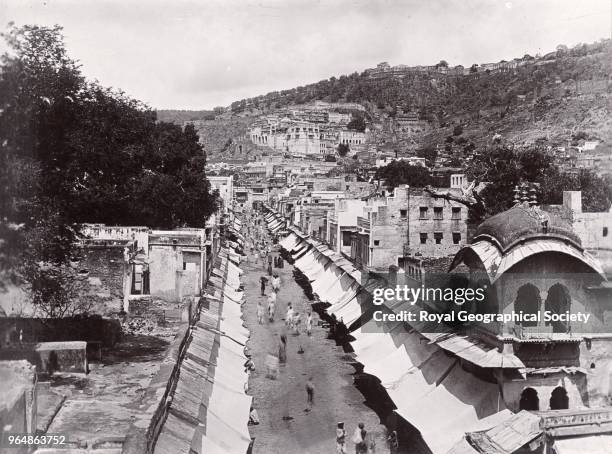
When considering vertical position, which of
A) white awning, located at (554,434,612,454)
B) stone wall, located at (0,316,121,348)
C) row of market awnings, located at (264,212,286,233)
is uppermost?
row of market awnings, located at (264,212,286,233)

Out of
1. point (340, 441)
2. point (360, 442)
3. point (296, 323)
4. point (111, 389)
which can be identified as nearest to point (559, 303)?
point (360, 442)

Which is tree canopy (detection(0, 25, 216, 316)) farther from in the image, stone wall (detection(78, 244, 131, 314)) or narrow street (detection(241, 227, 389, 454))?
narrow street (detection(241, 227, 389, 454))

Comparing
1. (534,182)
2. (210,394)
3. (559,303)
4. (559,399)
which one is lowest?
(210,394)

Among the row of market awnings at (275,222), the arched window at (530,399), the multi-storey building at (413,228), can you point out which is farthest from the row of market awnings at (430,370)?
the row of market awnings at (275,222)

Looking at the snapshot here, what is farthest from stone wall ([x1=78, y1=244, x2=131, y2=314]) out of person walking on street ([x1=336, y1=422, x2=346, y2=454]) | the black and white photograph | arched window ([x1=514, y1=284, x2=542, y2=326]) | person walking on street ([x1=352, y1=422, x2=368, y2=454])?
arched window ([x1=514, y1=284, x2=542, y2=326])

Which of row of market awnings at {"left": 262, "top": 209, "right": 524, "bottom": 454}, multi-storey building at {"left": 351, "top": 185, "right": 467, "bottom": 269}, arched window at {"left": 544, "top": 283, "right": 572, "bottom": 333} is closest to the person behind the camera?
row of market awnings at {"left": 262, "top": 209, "right": 524, "bottom": 454}

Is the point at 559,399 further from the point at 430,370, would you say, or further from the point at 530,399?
the point at 430,370
